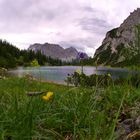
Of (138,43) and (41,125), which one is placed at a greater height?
(138,43)

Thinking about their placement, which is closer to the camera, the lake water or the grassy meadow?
the grassy meadow

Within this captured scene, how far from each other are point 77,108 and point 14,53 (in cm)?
16547

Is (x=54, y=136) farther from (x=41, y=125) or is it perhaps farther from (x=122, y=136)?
(x=122, y=136)

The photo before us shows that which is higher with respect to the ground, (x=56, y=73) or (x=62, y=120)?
(x=62, y=120)

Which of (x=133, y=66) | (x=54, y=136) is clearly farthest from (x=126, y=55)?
(x=54, y=136)

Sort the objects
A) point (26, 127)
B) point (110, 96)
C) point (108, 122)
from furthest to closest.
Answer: point (110, 96), point (108, 122), point (26, 127)

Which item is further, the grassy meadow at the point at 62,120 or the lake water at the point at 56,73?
the lake water at the point at 56,73

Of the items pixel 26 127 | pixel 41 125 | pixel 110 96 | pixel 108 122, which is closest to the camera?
pixel 26 127

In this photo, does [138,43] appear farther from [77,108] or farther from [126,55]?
[77,108]

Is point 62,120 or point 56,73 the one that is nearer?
point 62,120

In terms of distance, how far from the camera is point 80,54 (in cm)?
505

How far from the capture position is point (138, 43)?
434 cm

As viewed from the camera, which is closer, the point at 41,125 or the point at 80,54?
the point at 41,125

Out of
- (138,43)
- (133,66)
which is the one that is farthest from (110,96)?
(138,43)
